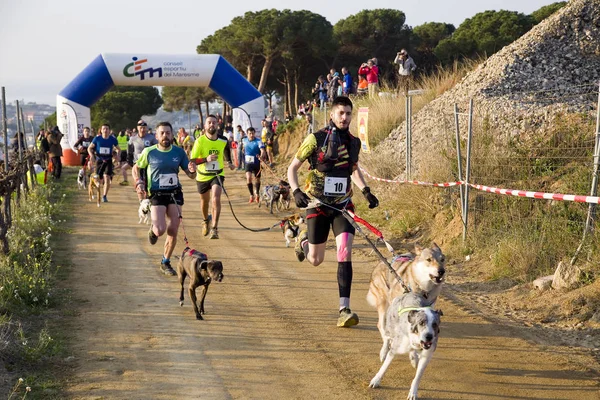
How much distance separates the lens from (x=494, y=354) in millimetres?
6293

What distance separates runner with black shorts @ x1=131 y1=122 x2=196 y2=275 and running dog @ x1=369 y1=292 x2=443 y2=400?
173 inches

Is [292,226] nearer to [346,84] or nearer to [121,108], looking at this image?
[346,84]

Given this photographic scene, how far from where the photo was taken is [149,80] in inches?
1116

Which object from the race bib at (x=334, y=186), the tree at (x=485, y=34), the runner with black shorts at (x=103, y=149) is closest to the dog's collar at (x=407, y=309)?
the race bib at (x=334, y=186)

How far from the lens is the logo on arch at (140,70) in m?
27.9

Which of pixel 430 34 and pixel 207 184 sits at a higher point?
pixel 430 34

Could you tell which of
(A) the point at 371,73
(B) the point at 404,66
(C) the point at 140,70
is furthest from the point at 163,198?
(C) the point at 140,70

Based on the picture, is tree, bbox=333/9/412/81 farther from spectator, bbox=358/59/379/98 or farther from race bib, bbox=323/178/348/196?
race bib, bbox=323/178/348/196

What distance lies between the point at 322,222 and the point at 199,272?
161cm

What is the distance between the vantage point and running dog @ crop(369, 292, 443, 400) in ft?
16.0

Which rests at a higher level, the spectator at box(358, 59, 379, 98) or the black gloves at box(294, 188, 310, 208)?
the spectator at box(358, 59, 379, 98)

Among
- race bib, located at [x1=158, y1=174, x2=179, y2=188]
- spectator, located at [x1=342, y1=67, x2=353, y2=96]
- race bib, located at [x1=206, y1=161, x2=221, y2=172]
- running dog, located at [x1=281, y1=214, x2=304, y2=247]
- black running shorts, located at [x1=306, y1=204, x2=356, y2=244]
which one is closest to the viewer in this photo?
black running shorts, located at [x1=306, y1=204, x2=356, y2=244]

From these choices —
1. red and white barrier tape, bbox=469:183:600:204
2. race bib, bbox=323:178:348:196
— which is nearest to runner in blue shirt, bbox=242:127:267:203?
red and white barrier tape, bbox=469:183:600:204

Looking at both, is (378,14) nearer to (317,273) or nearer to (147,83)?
(147,83)
